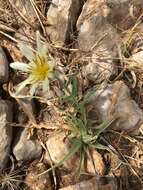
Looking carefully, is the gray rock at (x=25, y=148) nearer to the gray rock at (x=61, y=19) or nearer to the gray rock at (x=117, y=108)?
the gray rock at (x=117, y=108)

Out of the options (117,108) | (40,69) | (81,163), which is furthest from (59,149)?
(40,69)

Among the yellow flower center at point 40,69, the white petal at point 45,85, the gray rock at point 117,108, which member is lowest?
the gray rock at point 117,108

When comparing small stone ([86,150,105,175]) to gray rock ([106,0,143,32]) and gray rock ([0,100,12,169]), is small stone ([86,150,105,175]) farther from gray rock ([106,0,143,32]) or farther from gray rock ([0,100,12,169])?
gray rock ([106,0,143,32])

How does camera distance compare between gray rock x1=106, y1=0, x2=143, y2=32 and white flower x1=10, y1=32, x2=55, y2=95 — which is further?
gray rock x1=106, y1=0, x2=143, y2=32

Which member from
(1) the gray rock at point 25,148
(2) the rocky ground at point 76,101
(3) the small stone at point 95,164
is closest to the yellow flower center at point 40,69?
(2) the rocky ground at point 76,101

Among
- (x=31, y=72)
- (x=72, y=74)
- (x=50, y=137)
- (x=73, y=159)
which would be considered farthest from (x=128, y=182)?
(x=31, y=72)

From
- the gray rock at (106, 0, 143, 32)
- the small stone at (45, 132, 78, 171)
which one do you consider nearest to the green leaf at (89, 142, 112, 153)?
the small stone at (45, 132, 78, 171)
